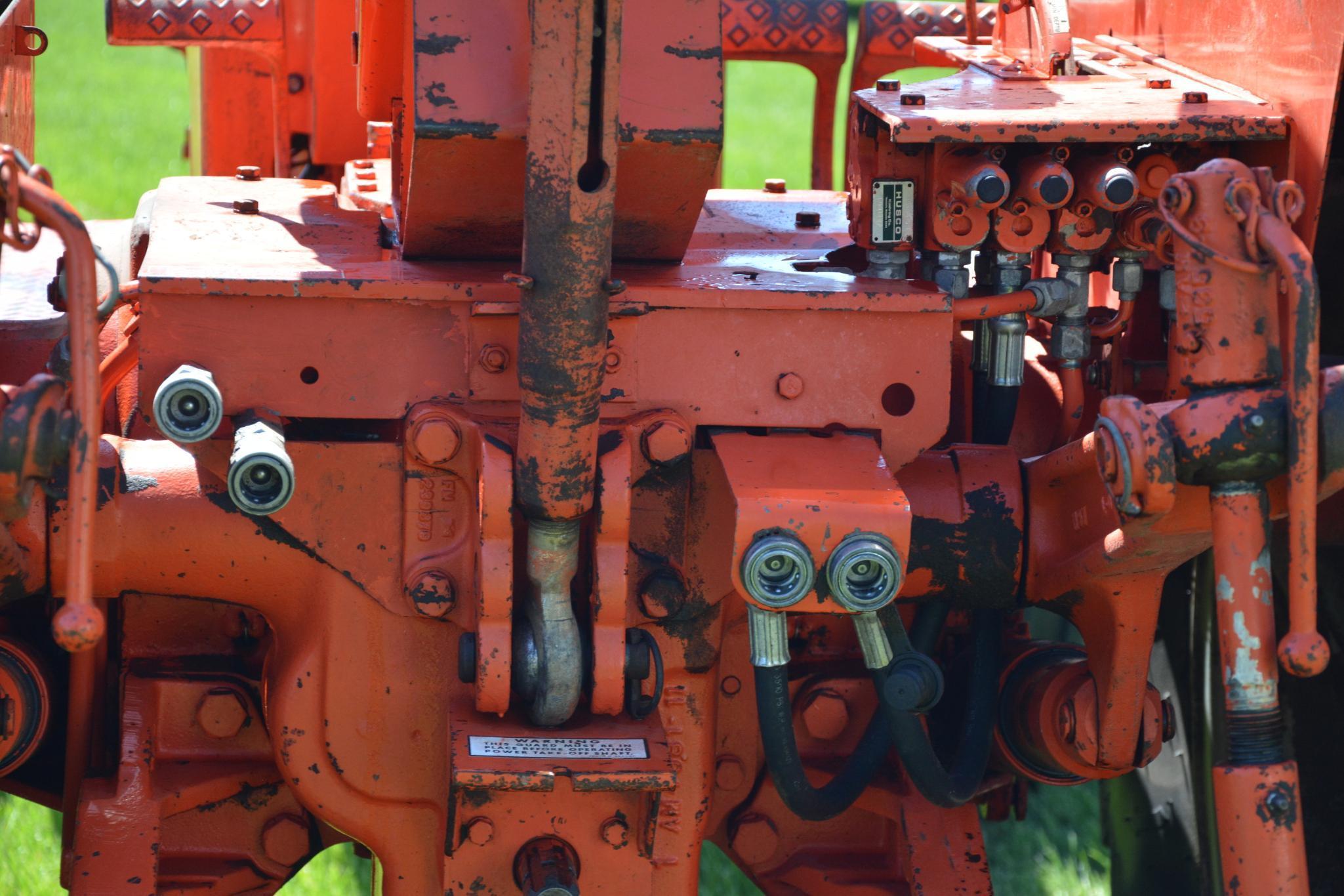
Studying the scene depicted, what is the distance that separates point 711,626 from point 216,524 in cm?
78

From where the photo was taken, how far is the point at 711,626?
2.79 metres

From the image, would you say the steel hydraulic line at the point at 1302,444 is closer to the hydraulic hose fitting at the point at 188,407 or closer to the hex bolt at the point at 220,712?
the hydraulic hose fitting at the point at 188,407

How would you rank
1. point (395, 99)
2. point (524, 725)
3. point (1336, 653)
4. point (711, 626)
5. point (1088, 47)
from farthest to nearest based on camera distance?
point (1088, 47)
point (1336, 653)
point (395, 99)
point (711, 626)
point (524, 725)

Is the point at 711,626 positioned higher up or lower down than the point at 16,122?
lower down

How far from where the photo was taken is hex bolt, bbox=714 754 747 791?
3012mm

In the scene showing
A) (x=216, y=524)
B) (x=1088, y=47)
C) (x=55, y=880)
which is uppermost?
(x=1088, y=47)

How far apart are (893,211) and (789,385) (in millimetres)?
343

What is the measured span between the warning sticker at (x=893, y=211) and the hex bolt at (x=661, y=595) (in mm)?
624

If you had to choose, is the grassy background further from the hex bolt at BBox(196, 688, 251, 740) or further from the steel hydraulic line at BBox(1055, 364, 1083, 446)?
the steel hydraulic line at BBox(1055, 364, 1083, 446)

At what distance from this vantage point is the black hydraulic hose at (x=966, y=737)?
2750 mm

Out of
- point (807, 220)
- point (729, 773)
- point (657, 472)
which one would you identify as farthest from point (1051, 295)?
point (729, 773)

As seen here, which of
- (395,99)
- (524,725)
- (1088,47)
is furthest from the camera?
(1088,47)

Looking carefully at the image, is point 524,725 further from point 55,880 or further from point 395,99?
point 55,880

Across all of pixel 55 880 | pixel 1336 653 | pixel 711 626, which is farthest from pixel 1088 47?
pixel 55 880
